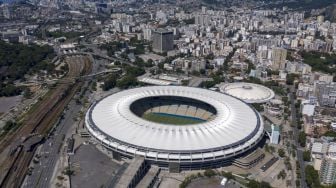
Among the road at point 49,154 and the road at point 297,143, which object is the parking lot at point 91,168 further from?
the road at point 297,143

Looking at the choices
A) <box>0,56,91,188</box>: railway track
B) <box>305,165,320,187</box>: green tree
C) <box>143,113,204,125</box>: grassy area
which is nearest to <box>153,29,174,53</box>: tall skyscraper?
<box>0,56,91,188</box>: railway track

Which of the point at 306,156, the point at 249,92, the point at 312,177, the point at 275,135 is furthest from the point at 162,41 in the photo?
the point at 312,177

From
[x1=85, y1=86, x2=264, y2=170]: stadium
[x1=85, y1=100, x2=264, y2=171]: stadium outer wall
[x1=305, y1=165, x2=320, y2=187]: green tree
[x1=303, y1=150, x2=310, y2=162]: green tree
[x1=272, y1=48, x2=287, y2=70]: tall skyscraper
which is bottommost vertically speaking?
[x1=305, y1=165, x2=320, y2=187]: green tree

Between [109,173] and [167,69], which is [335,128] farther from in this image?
[167,69]

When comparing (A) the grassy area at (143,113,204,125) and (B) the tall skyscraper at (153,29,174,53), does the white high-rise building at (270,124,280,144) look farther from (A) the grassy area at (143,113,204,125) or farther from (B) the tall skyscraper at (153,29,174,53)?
(B) the tall skyscraper at (153,29,174,53)

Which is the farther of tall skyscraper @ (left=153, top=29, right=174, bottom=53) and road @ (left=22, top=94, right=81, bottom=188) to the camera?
tall skyscraper @ (left=153, top=29, right=174, bottom=53)

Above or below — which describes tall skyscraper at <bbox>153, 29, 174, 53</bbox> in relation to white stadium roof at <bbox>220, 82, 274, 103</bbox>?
above
